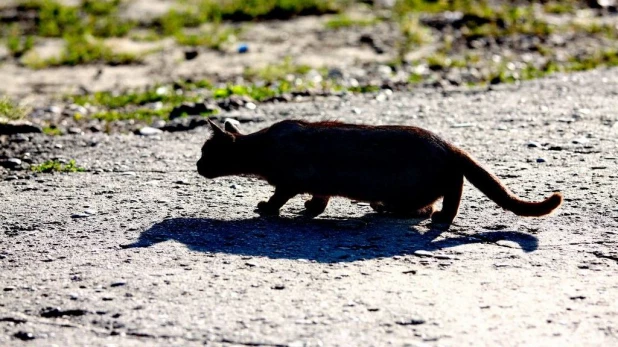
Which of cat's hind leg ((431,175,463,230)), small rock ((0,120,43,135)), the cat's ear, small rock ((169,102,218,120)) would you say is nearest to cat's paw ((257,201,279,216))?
the cat's ear

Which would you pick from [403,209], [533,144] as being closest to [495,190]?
[403,209]

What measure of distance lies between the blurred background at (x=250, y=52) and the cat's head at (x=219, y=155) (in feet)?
8.81

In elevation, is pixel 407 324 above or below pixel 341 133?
below

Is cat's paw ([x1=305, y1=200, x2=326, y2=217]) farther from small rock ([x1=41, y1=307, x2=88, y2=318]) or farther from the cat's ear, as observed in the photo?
small rock ([x1=41, y1=307, x2=88, y2=318])

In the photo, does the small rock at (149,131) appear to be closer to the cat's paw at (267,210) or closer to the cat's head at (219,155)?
the cat's head at (219,155)

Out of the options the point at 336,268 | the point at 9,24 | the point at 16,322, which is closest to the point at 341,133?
the point at 336,268

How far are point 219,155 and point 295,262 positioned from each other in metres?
1.54

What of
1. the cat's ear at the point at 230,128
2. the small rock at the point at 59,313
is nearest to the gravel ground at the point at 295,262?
the small rock at the point at 59,313

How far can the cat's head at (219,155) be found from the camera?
23.0 ft

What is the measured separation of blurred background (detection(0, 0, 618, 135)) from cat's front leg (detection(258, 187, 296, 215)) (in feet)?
10.5

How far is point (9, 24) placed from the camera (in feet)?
51.0

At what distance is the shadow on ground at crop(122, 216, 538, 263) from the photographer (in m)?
5.95

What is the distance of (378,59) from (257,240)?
7.27 metres

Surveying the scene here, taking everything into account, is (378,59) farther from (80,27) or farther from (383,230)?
(383,230)
